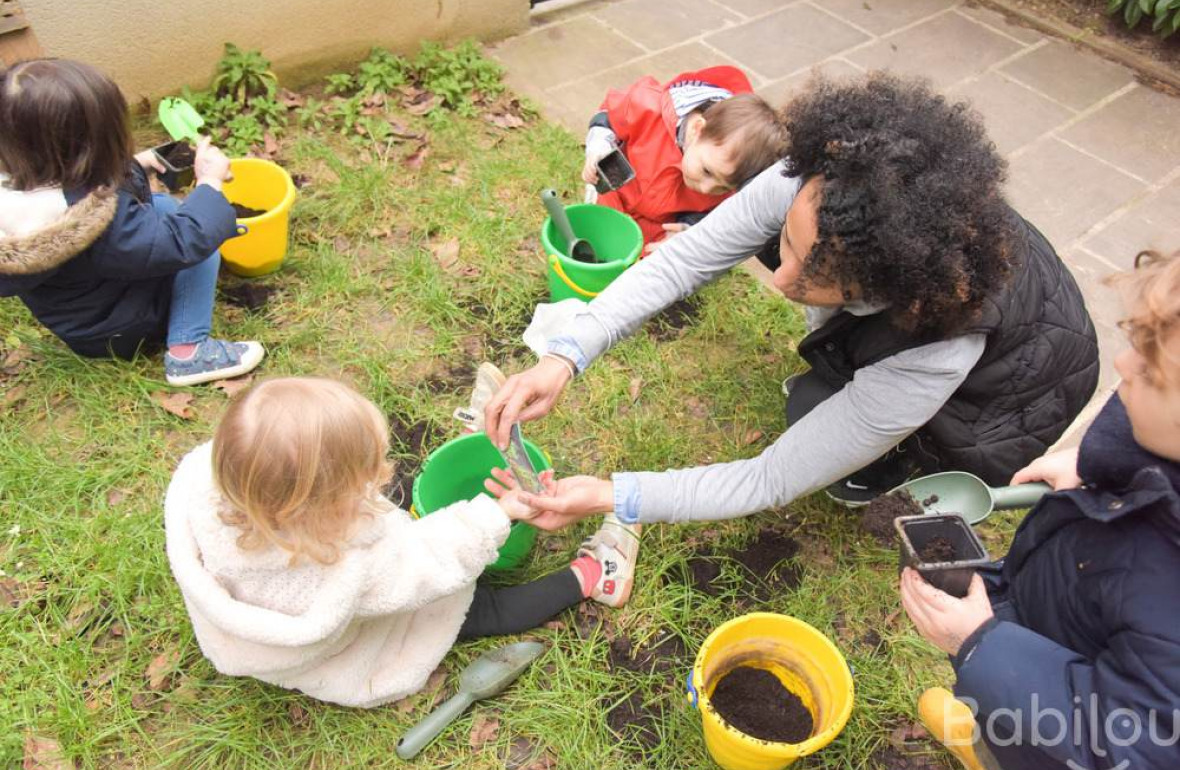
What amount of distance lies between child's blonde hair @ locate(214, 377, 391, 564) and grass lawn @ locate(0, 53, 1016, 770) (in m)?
0.59

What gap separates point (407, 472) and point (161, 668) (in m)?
0.78

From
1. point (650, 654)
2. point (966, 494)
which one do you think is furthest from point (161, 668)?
point (966, 494)

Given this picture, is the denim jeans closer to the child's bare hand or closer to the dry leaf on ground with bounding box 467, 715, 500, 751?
the child's bare hand

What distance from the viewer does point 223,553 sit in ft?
5.13

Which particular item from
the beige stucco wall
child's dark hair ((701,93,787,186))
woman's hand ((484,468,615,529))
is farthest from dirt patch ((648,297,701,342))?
the beige stucco wall

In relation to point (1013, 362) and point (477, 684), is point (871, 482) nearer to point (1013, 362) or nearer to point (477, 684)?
point (1013, 362)

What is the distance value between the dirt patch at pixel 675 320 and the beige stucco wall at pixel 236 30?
1960mm

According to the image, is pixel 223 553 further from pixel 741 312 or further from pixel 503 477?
pixel 741 312

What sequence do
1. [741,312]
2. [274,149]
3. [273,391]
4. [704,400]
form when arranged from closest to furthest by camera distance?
[273,391], [704,400], [741,312], [274,149]

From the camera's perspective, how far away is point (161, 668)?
1964 millimetres

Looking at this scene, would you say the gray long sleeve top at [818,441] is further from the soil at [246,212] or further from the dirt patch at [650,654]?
the soil at [246,212]

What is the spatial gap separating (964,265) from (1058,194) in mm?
2425

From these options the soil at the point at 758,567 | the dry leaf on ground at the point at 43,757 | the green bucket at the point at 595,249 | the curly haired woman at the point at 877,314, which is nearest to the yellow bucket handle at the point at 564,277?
the green bucket at the point at 595,249

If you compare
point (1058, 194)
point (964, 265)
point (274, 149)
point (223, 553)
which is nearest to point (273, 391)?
point (223, 553)
